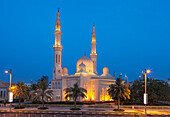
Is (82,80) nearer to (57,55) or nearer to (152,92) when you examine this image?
(57,55)

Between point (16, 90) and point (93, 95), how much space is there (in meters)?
29.0

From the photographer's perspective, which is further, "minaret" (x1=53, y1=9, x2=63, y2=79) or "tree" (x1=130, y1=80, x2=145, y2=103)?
"minaret" (x1=53, y1=9, x2=63, y2=79)

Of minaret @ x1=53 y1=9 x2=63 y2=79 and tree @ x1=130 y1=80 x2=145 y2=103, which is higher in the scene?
minaret @ x1=53 y1=9 x2=63 y2=79

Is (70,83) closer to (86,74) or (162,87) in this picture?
(86,74)

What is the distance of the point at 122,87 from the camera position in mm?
43281

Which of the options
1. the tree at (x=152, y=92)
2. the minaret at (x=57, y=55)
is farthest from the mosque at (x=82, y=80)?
the tree at (x=152, y=92)

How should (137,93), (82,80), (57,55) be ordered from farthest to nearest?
(57,55)
(82,80)
(137,93)

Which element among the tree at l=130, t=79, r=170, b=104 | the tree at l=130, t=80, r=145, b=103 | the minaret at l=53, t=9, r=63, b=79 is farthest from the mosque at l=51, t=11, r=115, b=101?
the tree at l=130, t=79, r=170, b=104

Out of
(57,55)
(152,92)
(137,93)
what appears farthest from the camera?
(57,55)

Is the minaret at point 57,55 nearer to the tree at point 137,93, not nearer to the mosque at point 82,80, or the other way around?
the mosque at point 82,80

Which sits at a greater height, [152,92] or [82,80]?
A: [82,80]

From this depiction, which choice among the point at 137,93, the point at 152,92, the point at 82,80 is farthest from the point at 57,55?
the point at 152,92

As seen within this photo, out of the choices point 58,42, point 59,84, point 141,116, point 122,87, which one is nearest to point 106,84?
point 59,84

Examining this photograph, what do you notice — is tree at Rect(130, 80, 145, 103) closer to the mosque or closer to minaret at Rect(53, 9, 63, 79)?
the mosque
